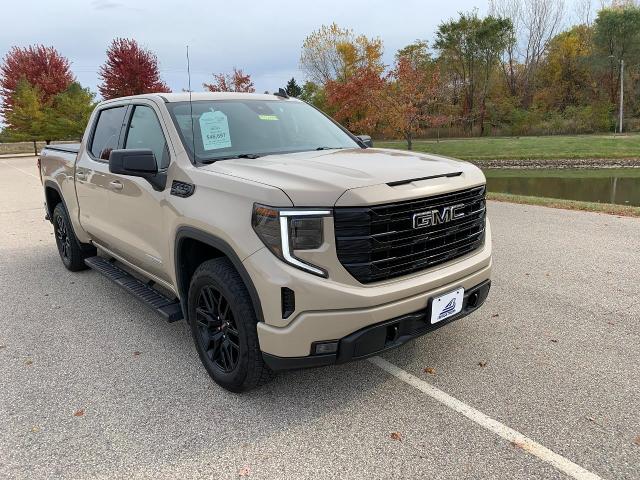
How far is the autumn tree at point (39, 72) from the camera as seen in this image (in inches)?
1727

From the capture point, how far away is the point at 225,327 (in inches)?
124

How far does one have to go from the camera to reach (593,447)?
260 centimetres

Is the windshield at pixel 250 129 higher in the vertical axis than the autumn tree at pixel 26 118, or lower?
lower

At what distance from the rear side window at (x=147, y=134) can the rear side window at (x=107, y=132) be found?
31 cm

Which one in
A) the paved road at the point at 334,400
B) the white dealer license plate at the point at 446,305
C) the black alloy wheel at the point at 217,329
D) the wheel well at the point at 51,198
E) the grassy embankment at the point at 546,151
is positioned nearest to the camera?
the paved road at the point at 334,400

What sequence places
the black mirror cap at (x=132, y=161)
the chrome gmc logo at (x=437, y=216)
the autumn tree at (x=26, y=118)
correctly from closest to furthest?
the chrome gmc logo at (x=437, y=216), the black mirror cap at (x=132, y=161), the autumn tree at (x=26, y=118)

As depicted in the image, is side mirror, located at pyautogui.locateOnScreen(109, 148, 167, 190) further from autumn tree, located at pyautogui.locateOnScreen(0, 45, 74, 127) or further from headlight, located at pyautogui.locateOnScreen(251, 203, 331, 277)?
autumn tree, located at pyautogui.locateOnScreen(0, 45, 74, 127)

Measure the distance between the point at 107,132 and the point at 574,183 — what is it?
789 inches

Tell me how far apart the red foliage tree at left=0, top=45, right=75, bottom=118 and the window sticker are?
4723 cm

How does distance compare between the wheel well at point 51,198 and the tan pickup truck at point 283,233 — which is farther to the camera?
the wheel well at point 51,198

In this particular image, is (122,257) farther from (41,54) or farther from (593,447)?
(41,54)

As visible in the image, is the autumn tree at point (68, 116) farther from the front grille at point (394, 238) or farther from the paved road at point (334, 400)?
the front grille at point (394, 238)

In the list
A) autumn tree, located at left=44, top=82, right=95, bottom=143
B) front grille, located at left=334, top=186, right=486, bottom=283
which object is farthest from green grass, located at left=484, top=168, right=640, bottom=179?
autumn tree, located at left=44, top=82, right=95, bottom=143

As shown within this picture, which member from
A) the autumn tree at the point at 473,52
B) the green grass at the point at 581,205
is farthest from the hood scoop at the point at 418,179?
the autumn tree at the point at 473,52
